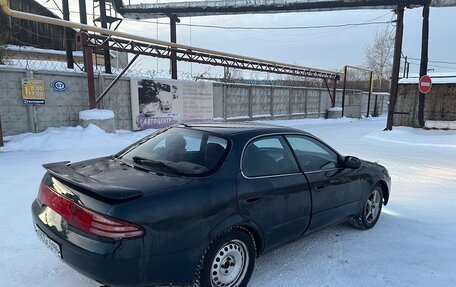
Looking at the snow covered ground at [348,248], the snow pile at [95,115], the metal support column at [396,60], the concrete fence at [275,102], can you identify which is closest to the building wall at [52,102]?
the snow pile at [95,115]

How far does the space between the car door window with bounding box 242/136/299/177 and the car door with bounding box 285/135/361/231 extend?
0.44ft

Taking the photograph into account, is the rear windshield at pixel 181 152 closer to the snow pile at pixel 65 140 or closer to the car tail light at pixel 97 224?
the car tail light at pixel 97 224

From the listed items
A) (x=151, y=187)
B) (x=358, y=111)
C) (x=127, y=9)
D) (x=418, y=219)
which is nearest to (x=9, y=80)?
(x=151, y=187)

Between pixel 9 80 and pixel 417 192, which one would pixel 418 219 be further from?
pixel 9 80

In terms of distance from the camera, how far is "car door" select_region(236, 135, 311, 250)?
2.79m

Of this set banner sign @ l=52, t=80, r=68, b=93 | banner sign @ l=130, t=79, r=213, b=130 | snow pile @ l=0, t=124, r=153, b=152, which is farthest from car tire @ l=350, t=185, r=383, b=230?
banner sign @ l=130, t=79, r=213, b=130

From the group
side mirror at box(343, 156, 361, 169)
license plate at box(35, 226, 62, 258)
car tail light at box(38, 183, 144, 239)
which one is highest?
side mirror at box(343, 156, 361, 169)

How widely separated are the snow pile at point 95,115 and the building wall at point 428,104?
13466mm

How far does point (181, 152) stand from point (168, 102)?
12.0 meters

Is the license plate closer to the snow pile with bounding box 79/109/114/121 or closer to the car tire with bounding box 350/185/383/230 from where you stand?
the car tire with bounding box 350/185/383/230

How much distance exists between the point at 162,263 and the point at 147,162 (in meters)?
1.01

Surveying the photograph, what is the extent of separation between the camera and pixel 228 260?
108 inches

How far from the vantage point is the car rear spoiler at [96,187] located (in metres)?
2.21

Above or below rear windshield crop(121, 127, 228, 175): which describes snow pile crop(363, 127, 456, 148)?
below
